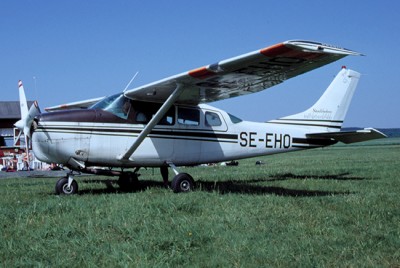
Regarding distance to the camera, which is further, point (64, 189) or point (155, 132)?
point (155, 132)

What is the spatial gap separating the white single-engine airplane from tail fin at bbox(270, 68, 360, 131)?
4.44 ft

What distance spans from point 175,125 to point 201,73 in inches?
80.5

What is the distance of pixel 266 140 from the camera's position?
11.7 meters

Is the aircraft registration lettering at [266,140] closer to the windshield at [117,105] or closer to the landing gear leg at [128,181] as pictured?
the landing gear leg at [128,181]

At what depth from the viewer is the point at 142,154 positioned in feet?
32.3

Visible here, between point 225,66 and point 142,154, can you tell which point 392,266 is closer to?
point 225,66

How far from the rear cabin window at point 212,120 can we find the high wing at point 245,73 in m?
0.37

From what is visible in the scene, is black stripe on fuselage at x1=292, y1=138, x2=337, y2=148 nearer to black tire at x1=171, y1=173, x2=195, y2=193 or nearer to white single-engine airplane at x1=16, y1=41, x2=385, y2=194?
white single-engine airplane at x1=16, y1=41, x2=385, y2=194

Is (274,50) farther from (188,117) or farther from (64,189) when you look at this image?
(64,189)

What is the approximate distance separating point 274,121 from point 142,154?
441 cm

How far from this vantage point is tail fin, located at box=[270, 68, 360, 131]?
43.8 ft

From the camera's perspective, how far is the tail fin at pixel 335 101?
43.8 ft

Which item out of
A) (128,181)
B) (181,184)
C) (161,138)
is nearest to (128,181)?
(128,181)

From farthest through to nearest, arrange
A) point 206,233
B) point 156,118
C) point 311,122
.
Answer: point 311,122 < point 156,118 < point 206,233
